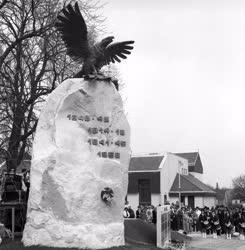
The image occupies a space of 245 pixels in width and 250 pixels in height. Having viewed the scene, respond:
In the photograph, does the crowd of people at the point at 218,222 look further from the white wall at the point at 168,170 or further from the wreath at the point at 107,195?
the white wall at the point at 168,170

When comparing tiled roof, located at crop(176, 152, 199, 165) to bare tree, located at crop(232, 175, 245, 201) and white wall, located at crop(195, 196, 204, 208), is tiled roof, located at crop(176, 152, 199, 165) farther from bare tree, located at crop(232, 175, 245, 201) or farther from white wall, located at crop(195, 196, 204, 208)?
bare tree, located at crop(232, 175, 245, 201)

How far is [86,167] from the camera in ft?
53.4

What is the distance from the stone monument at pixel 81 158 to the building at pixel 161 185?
32780 mm

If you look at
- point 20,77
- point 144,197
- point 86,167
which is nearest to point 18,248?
point 86,167

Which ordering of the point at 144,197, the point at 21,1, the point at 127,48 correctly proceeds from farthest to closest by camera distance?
the point at 144,197 → the point at 21,1 → the point at 127,48

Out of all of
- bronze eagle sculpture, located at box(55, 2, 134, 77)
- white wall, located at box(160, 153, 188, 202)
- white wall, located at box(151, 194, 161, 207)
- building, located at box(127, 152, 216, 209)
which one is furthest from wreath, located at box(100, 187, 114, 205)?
white wall, located at box(160, 153, 188, 202)

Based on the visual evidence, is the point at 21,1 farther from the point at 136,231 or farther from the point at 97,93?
the point at 136,231

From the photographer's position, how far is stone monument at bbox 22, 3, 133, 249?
15688mm

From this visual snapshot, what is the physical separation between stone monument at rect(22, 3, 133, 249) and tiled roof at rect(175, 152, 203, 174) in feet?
150

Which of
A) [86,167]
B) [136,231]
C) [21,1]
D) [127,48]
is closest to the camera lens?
[86,167]

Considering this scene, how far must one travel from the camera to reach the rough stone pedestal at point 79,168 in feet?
51.4

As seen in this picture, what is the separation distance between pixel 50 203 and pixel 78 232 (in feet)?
3.85

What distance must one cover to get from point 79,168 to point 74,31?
167 inches

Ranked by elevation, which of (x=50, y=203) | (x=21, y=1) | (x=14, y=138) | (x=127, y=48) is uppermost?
(x=21, y=1)
